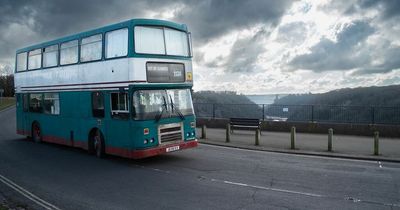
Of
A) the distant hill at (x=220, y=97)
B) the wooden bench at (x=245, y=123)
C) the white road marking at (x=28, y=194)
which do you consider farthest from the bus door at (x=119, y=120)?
the distant hill at (x=220, y=97)

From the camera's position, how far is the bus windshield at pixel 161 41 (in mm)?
11539

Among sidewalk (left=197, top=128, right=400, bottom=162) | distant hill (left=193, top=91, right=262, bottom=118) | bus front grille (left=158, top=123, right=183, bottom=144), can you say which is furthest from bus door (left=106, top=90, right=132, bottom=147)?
distant hill (left=193, top=91, right=262, bottom=118)

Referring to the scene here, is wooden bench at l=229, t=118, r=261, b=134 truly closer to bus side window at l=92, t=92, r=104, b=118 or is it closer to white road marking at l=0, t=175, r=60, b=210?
bus side window at l=92, t=92, r=104, b=118

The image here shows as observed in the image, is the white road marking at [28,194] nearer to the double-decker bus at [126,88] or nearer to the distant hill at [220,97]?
the double-decker bus at [126,88]

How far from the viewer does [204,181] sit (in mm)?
9516

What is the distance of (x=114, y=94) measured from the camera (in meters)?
12.2

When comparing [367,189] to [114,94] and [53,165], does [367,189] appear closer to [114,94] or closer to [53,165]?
[114,94]

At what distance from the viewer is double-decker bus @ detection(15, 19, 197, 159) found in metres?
11.5

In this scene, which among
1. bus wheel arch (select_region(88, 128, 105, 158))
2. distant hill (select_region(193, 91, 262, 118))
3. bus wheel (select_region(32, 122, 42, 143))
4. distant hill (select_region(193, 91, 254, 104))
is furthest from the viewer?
distant hill (select_region(193, 91, 254, 104))

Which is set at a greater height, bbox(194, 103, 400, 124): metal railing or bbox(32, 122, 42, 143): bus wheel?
bbox(194, 103, 400, 124): metal railing

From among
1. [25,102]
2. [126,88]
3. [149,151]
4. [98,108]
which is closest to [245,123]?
[98,108]

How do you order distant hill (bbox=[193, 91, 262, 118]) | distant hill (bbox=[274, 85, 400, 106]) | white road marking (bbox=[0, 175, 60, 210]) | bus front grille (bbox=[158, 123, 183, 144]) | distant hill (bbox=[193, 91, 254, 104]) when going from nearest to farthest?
white road marking (bbox=[0, 175, 60, 210])
bus front grille (bbox=[158, 123, 183, 144])
distant hill (bbox=[193, 91, 262, 118])
distant hill (bbox=[193, 91, 254, 104])
distant hill (bbox=[274, 85, 400, 106])

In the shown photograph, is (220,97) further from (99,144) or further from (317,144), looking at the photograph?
(99,144)

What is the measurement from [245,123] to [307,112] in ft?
10.8
